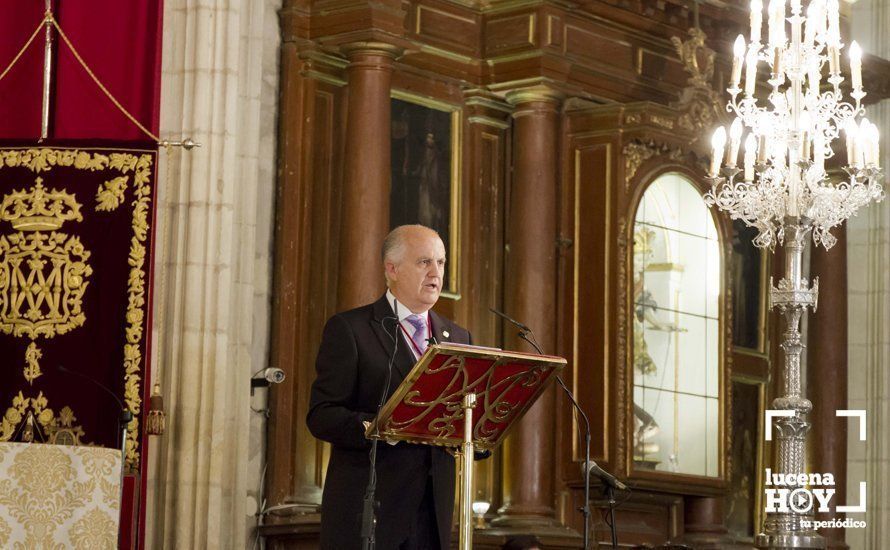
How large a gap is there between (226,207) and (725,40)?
414 centimetres

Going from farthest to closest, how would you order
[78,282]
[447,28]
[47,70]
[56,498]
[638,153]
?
[638,153]
[447,28]
[47,70]
[78,282]
[56,498]

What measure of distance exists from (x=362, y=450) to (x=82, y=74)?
3.10 metres

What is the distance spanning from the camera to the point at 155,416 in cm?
674

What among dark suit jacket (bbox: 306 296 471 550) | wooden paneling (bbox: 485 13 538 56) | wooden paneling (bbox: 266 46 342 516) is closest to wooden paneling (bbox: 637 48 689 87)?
wooden paneling (bbox: 485 13 538 56)

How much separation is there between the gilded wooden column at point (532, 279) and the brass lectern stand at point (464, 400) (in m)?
3.96

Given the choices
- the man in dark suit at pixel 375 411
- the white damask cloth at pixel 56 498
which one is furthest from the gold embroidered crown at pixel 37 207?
the man in dark suit at pixel 375 411

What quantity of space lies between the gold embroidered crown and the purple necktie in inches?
98.4

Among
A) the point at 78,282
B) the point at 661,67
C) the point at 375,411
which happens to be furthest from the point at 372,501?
the point at 661,67

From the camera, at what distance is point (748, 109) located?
28.9 ft

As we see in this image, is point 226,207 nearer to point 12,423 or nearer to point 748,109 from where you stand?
point 12,423

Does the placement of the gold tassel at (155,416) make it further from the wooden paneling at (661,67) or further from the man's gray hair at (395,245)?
the wooden paneling at (661,67)

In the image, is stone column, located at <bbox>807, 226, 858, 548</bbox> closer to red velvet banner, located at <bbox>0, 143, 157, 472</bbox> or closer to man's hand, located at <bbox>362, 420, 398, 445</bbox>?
red velvet banner, located at <bbox>0, 143, 157, 472</bbox>

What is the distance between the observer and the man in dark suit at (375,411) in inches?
185

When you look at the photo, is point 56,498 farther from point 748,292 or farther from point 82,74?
point 748,292
